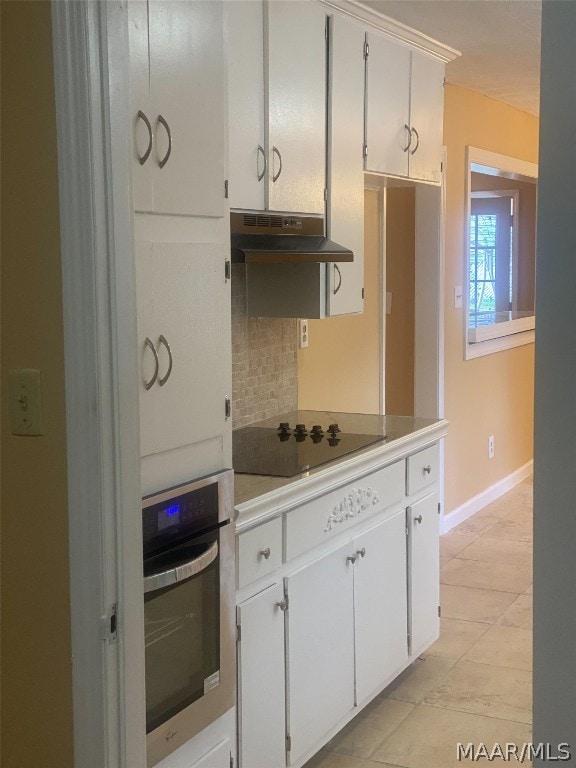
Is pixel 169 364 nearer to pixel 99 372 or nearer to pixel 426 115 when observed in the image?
pixel 99 372

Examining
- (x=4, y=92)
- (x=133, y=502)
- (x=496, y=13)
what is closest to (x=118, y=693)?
(x=133, y=502)

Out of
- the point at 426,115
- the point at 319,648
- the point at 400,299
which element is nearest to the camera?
the point at 319,648

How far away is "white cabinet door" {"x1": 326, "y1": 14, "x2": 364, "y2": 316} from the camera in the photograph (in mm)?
3279

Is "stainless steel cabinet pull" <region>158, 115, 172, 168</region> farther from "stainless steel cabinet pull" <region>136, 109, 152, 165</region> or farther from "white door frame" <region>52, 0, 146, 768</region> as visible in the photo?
"white door frame" <region>52, 0, 146, 768</region>

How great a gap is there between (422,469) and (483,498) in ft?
9.01

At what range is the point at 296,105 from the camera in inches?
120

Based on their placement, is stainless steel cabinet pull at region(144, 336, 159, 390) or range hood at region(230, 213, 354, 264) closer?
stainless steel cabinet pull at region(144, 336, 159, 390)

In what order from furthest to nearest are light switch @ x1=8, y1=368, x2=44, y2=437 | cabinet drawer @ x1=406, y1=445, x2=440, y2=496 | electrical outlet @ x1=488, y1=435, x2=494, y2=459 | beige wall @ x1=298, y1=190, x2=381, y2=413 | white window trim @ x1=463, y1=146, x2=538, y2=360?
electrical outlet @ x1=488, y1=435, x2=494, y2=459 → white window trim @ x1=463, y1=146, x2=538, y2=360 → beige wall @ x1=298, y1=190, x2=381, y2=413 → cabinet drawer @ x1=406, y1=445, x2=440, y2=496 → light switch @ x1=8, y1=368, x2=44, y2=437

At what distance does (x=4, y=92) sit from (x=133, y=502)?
0.81 meters

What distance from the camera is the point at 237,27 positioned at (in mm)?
2725

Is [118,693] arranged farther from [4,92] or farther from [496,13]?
[496,13]

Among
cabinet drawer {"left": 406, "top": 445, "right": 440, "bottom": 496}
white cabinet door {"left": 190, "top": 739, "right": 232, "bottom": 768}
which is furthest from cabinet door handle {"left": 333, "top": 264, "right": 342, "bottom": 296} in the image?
white cabinet door {"left": 190, "top": 739, "right": 232, "bottom": 768}

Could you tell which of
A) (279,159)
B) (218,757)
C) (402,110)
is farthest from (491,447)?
(218,757)

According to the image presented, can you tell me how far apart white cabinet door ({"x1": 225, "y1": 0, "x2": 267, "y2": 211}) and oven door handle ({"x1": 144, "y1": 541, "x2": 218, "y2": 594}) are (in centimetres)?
112
